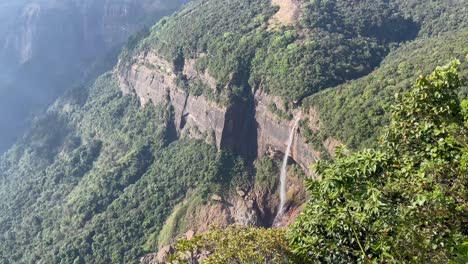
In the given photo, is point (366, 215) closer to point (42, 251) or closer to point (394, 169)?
point (394, 169)

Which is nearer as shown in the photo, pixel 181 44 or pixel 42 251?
pixel 42 251

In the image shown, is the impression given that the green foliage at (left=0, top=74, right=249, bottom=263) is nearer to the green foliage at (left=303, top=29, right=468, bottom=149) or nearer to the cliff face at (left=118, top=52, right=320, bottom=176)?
the cliff face at (left=118, top=52, right=320, bottom=176)

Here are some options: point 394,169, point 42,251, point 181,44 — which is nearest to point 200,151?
point 181,44

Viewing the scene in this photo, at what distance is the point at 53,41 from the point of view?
16212 centimetres

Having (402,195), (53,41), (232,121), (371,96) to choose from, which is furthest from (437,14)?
(53,41)

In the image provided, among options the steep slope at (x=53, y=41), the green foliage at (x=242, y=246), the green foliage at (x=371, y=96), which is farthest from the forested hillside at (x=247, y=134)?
the steep slope at (x=53, y=41)

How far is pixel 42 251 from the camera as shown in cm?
6456

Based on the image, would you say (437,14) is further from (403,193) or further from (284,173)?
(403,193)

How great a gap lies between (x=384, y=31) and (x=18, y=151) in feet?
288

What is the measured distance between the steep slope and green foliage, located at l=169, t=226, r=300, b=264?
414 feet

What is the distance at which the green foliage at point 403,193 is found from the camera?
10.9m

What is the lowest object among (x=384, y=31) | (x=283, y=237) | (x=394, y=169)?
(x=384, y=31)

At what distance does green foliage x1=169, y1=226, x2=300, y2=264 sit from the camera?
49.3ft

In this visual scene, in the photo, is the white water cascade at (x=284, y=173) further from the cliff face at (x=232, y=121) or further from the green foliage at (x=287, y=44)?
the green foliage at (x=287, y=44)
